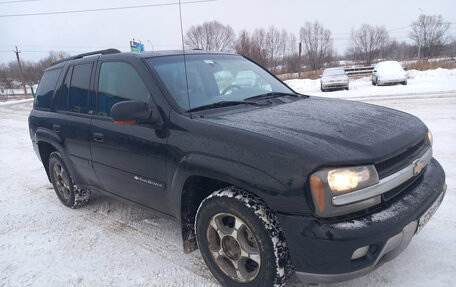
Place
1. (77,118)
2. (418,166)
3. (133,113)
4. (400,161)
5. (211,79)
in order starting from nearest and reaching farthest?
(400,161) < (418,166) < (133,113) < (211,79) < (77,118)

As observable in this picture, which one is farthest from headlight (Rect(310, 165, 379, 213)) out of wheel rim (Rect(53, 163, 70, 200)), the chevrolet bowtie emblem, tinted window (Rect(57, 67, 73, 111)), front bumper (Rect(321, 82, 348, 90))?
front bumper (Rect(321, 82, 348, 90))

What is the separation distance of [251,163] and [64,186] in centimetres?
333

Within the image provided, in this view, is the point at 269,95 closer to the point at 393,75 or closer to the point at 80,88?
the point at 80,88

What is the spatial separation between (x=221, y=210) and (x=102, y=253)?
157 cm

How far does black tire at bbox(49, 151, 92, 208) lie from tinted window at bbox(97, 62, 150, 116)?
1.32m

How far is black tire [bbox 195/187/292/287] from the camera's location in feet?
6.72

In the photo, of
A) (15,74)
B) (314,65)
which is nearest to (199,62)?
(314,65)

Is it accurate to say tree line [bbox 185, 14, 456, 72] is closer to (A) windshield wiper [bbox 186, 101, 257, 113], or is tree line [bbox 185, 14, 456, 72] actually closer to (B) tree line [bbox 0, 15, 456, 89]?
(B) tree line [bbox 0, 15, 456, 89]

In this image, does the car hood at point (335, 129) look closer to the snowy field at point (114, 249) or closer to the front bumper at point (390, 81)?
the snowy field at point (114, 249)

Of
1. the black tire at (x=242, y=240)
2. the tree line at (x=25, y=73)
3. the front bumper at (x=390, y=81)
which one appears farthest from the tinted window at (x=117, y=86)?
the tree line at (x=25, y=73)

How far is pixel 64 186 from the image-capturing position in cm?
435

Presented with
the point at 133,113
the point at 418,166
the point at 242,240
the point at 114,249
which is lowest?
the point at 114,249

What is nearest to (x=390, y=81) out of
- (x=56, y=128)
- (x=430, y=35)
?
(x=56, y=128)

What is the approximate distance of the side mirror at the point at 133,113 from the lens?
2.52 meters
